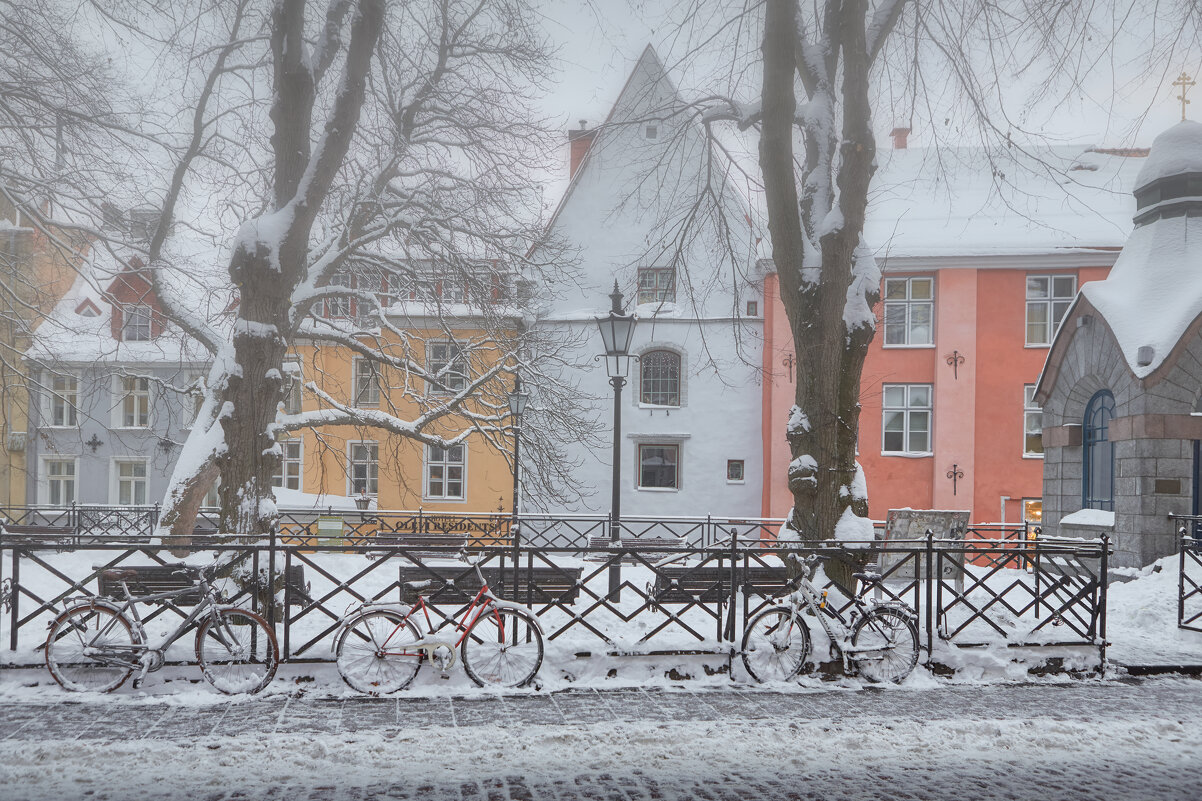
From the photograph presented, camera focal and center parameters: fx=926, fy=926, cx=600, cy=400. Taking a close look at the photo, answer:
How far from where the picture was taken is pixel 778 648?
859 centimetres

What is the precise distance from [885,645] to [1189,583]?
751 cm

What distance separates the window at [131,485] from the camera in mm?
31562

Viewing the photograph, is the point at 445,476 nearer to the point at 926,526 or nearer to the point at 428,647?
the point at 926,526

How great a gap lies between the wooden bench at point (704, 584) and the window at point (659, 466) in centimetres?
1522

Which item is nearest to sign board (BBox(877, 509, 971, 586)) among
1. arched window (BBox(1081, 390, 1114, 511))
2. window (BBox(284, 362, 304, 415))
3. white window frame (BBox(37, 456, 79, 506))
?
arched window (BBox(1081, 390, 1114, 511))

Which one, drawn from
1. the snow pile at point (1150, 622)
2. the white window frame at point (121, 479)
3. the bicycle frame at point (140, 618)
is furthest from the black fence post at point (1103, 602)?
the white window frame at point (121, 479)

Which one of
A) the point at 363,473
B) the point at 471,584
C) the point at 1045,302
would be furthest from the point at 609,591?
the point at 363,473

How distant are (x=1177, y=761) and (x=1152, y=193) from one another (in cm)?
1524

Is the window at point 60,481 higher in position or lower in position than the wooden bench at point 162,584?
lower

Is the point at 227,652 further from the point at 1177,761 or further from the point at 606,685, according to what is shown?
the point at 1177,761

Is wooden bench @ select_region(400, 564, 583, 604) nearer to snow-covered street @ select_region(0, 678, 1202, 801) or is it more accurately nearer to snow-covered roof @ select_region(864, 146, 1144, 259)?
snow-covered street @ select_region(0, 678, 1202, 801)

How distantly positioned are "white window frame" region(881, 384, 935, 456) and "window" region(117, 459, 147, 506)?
79.8 feet

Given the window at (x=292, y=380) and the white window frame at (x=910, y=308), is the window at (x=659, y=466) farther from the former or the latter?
the window at (x=292, y=380)

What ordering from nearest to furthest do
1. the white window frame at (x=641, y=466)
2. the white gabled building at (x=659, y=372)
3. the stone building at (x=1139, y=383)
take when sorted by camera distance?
the stone building at (x=1139, y=383) < the white gabled building at (x=659, y=372) < the white window frame at (x=641, y=466)
